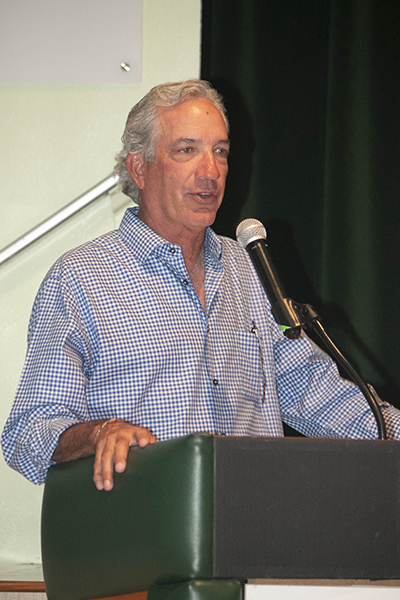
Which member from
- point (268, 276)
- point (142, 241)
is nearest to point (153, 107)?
point (142, 241)

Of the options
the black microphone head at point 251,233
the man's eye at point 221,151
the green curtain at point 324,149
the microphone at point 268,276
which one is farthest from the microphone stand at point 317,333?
the green curtain at point 324,149

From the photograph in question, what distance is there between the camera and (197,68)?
6.95ft

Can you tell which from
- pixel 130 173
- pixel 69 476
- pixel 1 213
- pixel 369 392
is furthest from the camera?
pixel 1 213

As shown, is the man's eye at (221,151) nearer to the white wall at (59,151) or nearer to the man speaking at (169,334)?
the man speaking at (169,334)

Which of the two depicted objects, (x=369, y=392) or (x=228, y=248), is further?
(x=228, y=248)

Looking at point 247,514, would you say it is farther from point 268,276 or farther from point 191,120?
point 191,120

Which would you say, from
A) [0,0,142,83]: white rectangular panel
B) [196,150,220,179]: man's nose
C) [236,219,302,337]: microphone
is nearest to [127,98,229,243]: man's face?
[196,150,220,179]: man's nose

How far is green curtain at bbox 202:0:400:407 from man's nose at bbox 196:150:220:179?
1.91ft

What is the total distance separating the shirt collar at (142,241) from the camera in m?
1.53

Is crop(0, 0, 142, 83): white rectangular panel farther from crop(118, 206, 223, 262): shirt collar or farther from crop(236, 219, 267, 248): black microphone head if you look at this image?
crop(236, 219, 267, 248): black microphone head

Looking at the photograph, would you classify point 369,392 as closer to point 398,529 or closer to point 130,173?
point 398,529

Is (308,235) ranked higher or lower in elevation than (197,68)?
lower

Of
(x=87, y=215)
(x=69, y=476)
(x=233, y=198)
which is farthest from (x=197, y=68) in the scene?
(x=69, y=476)

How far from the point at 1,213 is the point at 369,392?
51.4 inches
